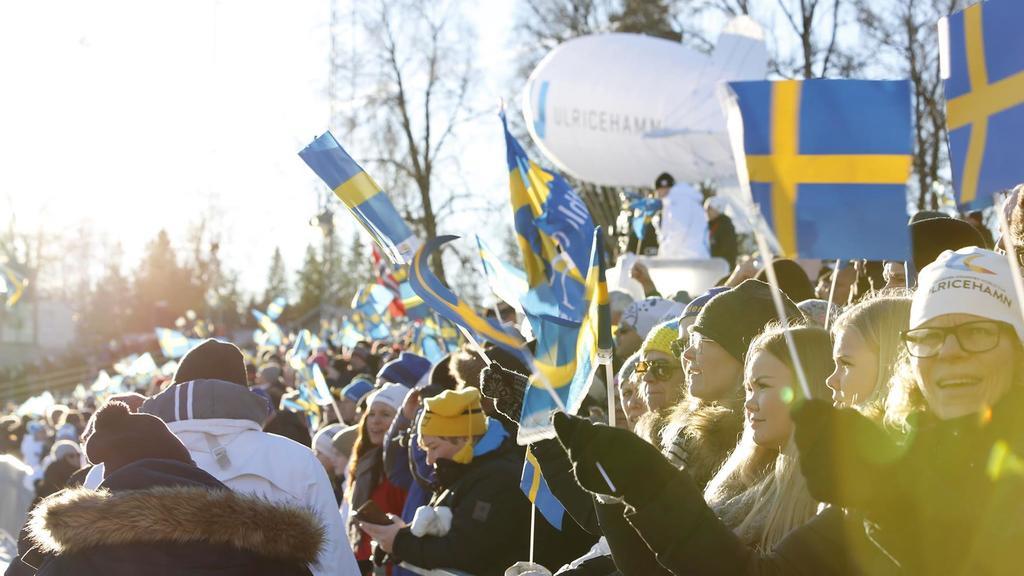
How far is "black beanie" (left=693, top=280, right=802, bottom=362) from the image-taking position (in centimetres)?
377

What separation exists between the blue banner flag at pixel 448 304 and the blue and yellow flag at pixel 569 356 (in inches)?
3.9

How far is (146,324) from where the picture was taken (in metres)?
75.2

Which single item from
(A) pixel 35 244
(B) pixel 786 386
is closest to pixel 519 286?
(B) pixel 786 386

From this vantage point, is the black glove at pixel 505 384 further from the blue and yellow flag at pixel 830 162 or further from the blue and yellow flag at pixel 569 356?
the blue and yellow flag at pixel 830 162

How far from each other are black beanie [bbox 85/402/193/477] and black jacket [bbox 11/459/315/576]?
0.26 ft

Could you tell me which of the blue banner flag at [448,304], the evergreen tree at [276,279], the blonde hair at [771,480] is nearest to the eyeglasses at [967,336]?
the blonde hair at [771,480]

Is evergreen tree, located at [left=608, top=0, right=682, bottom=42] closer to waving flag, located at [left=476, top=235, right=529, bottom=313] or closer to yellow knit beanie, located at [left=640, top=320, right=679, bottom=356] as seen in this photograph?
yellow knit beanie, located at [left=640, top=320, right=679, bottom=356]

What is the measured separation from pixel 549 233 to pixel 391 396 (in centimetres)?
322

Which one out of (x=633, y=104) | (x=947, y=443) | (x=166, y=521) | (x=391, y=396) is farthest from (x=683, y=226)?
(x=947, y=443)

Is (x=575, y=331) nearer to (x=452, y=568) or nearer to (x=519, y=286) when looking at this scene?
(x=519, y=286)

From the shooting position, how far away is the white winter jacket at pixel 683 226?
14781 millimetres

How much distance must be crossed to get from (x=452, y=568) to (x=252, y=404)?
3.26 feet

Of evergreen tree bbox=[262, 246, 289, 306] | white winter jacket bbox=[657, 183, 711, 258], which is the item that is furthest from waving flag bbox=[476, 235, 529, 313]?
evergreen tree bbox=[262, 246, 289, 306]

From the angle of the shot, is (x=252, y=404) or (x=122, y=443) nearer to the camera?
(x=122, y=443)
